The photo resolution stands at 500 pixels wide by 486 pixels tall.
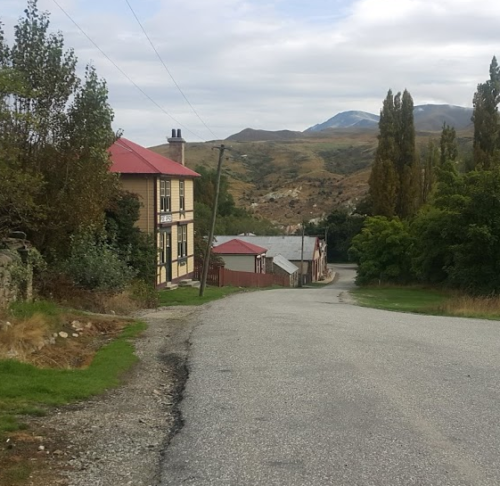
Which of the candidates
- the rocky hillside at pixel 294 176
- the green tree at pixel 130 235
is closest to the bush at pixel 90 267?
the green tree at pixel 130 235

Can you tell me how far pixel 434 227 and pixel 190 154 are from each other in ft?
450

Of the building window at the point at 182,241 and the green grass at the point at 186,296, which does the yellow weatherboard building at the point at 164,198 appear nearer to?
the building window at the point at 182,241

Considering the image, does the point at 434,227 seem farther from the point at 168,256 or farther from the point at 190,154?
the point at 190,154

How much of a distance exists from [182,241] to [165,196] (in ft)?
15.7

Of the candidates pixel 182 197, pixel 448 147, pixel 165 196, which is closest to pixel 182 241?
pixel 182 197

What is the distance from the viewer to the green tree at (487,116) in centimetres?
5272

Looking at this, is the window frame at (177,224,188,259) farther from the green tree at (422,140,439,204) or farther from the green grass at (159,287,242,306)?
the green tree at (422,140,439,204)

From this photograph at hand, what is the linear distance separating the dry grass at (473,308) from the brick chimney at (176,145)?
21823 millimetres

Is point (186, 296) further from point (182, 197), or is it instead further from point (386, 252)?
point (386, 252)

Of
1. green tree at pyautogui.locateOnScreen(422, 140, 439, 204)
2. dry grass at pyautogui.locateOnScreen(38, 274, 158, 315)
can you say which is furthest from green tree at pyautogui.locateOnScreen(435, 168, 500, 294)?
dry grass at pyautogui.locateOnScreen(38, 274, 158, 315)

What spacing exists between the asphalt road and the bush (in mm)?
7538

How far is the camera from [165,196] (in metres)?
37.8

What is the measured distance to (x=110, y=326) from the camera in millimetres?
18672

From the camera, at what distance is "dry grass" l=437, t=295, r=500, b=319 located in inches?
954
